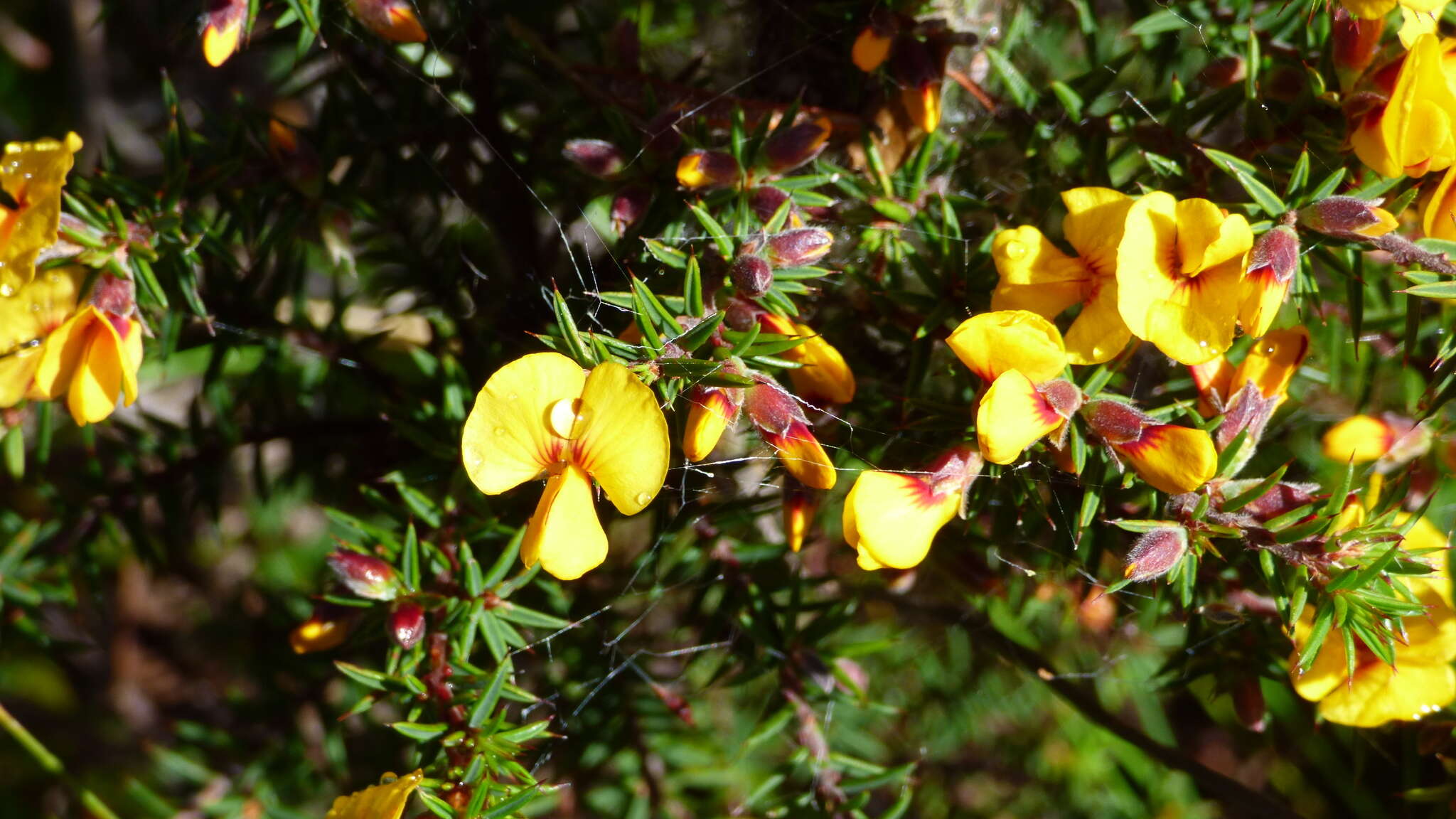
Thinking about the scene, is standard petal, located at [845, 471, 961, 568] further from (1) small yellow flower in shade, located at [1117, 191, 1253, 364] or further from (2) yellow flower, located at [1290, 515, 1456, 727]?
(2) yellow flower, located at [1290, 515, 1456, 727]

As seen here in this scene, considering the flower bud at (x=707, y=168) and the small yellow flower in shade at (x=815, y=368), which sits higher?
the flower bud at (x=707, y=168)

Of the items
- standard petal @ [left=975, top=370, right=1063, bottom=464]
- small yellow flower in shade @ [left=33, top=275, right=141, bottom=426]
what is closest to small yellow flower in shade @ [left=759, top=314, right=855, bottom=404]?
standard petal @ [left=975, top=370, right=1063, bottom=464]

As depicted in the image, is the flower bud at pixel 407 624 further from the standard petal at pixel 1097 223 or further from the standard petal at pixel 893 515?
the standard petal at pixel 1097 223

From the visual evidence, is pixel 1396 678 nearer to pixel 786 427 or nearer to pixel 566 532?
pixel 786 427

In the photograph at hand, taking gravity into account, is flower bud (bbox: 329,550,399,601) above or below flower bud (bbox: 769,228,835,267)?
below

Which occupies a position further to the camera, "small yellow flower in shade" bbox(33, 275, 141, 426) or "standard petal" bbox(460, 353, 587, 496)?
"small yellow flower in shade" bbox(33, 275, 141, 426)

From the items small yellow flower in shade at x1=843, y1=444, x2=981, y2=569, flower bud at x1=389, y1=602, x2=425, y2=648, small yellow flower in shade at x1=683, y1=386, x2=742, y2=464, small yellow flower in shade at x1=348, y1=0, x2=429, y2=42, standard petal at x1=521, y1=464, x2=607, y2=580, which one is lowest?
flower bud at x1=389, y1=602, x2=425, y2=648

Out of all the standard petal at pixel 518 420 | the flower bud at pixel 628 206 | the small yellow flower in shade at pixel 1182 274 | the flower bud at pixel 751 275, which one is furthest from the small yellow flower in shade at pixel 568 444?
the small yellow flower in shade at pixel 1182 274
